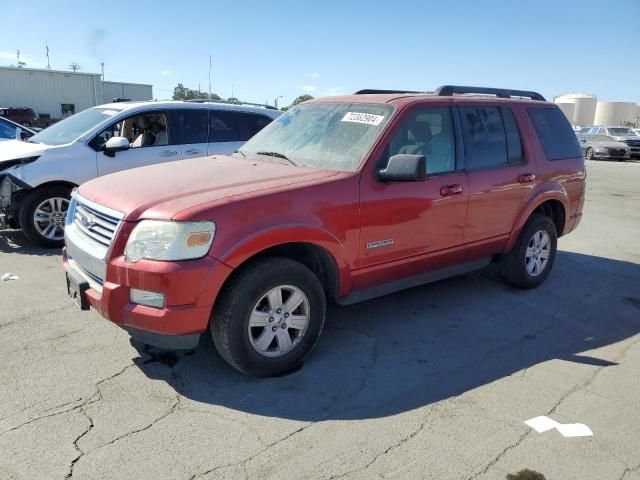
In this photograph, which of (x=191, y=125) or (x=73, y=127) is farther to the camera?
(x=191, y=125)

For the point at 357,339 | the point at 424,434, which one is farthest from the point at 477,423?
the point at 357,339

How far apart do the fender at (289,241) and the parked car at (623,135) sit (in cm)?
2551

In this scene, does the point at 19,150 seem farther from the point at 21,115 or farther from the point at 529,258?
the point at 21,115

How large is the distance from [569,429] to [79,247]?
128 inches

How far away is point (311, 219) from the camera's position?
11.6ft

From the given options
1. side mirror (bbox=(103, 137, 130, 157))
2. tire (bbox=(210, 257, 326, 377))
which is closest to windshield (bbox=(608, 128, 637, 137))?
side mirror (bbox=(103, 137, 130, 157))

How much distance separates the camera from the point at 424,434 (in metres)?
2.96

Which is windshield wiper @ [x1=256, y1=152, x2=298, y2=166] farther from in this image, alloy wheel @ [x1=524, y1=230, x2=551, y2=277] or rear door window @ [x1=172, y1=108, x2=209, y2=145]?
rear door window @ [x1=172, y1=108, x2=209, y2=145]

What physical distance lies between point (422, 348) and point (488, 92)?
2694mm

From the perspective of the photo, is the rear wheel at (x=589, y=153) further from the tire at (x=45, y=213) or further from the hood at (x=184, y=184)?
the hood at (x=184, y=184)

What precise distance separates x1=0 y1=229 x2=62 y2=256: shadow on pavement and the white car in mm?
119

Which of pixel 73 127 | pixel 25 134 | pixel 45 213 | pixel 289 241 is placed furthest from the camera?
pixel 25 134

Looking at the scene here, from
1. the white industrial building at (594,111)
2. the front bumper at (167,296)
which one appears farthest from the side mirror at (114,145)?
the white industrial building at (594,111)

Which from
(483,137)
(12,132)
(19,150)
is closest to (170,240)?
(483,137)
